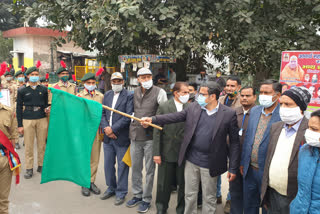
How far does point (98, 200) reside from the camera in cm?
462

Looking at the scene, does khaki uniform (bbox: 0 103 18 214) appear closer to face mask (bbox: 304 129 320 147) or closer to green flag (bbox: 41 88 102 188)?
green flag (bbox: 41 88 102 188)

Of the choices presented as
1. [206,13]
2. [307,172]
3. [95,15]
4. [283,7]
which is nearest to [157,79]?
[206,13]

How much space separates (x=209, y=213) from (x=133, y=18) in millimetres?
5153

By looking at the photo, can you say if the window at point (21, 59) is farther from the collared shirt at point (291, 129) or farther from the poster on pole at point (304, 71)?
the collared shirt at point (291, 129)

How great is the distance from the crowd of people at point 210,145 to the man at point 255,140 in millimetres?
12

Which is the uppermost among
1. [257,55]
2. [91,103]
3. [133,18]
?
[133,18]

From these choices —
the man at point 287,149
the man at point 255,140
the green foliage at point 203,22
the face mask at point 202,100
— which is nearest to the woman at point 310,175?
the man at point 287,149

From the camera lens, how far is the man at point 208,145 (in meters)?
3.39

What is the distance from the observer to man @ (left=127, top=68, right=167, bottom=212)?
14.1 feet

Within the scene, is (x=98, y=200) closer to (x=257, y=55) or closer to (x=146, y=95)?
(x=146, y=95)

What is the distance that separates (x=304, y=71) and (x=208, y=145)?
2844mm

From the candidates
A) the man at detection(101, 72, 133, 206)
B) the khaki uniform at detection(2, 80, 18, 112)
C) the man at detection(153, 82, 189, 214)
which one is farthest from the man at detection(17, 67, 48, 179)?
the khaki uniform at detection(2, 80, 18, 112)

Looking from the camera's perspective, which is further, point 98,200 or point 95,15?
point 95,15

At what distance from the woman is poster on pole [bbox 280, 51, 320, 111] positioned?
8.98 feet
